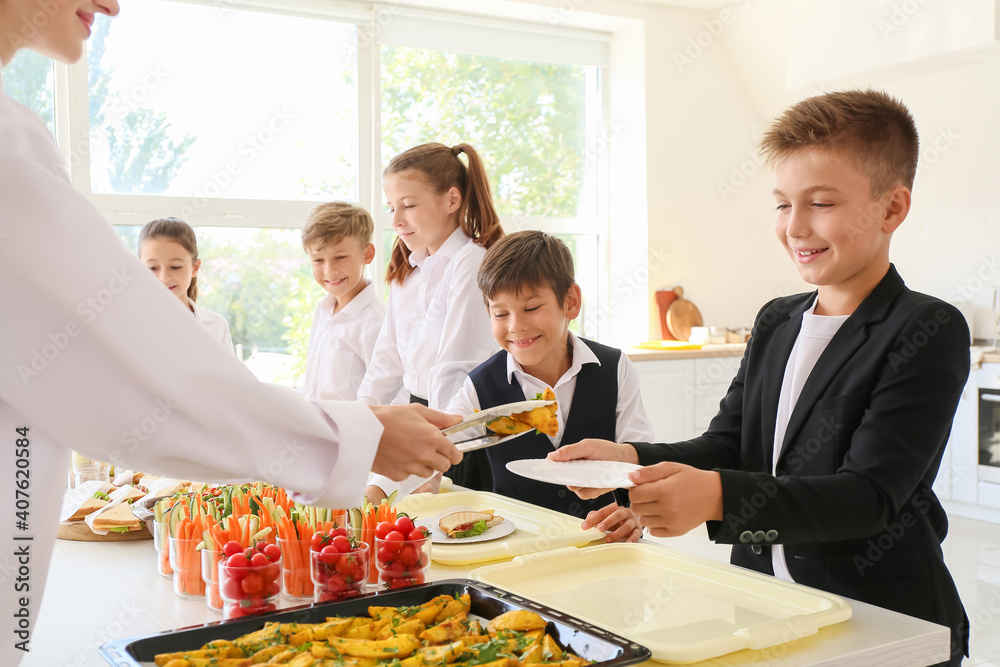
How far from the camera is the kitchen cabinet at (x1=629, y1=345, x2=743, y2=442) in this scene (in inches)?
189

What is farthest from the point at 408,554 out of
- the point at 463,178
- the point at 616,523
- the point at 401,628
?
the point at 463,178

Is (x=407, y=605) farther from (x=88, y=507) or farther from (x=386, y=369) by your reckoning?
(x=386, y=369)

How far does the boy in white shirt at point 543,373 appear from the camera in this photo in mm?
1996

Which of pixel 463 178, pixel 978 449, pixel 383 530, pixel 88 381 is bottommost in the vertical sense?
pixel 978 449

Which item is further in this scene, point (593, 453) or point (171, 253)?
point (171, 253)

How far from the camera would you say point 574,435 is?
6.53 feet

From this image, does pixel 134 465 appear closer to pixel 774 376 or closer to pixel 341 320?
pixel 774 376

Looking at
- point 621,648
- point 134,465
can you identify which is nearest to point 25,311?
point 134,465

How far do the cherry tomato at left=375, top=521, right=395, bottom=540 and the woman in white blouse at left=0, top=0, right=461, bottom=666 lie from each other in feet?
0.99

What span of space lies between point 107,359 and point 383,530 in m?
0.55

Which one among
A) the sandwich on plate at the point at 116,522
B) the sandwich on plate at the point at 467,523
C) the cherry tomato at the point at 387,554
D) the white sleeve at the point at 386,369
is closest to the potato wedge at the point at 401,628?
the cherry tomato at the point at 387,554

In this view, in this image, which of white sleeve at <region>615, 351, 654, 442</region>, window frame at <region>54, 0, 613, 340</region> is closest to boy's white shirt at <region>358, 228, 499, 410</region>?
white sleeve at <region>615, 351, 654, 442</region>

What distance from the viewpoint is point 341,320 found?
10.8ft

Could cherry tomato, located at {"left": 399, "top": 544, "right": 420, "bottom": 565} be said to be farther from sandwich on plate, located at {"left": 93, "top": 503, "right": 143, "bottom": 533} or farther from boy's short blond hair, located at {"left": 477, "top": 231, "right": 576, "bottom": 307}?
boy's short blond hair, located at {"left": 477, "top": 231, "right": 576, "bottom": 307}
